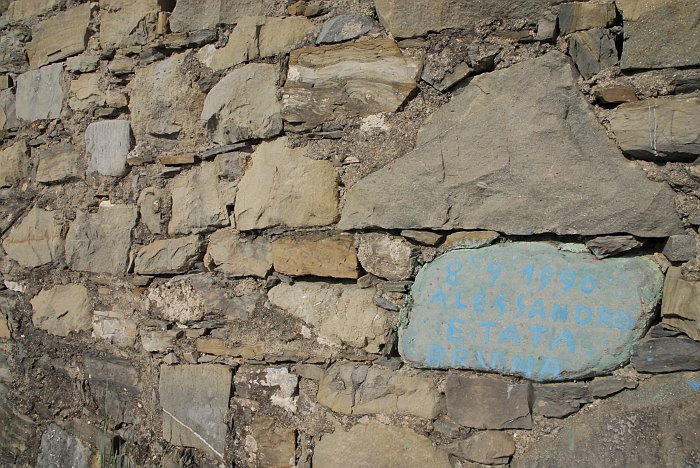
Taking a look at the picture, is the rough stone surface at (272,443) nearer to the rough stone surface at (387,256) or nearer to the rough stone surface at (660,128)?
the rough stone surface at (387,256)

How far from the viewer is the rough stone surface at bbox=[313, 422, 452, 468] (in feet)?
5.93

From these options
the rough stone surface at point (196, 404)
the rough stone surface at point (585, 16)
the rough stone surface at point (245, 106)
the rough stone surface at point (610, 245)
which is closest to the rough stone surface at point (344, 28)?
the rough stone surface at point (245, 106)

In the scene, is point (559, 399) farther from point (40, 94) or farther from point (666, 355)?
point (40, 94)

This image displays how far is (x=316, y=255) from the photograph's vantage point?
2008 millimetres

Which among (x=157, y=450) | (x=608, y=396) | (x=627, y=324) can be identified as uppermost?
(x=627, y=324)

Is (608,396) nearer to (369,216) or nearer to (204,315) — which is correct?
(369,216)

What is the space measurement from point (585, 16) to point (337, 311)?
3.41 ft

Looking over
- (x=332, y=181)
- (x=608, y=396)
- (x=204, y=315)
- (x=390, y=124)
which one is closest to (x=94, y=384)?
(x=204, y=315)

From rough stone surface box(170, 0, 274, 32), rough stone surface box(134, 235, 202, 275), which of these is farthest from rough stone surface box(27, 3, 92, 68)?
rough stone surface box(134, 235, 202, 275)

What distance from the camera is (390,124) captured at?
1.90m

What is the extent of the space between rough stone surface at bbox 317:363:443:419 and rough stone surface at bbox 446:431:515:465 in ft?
0.37

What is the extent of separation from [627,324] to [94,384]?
1.99 meters

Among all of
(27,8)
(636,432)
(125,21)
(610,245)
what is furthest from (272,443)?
(27,8)

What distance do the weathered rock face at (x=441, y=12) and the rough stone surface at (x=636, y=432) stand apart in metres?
0.97
